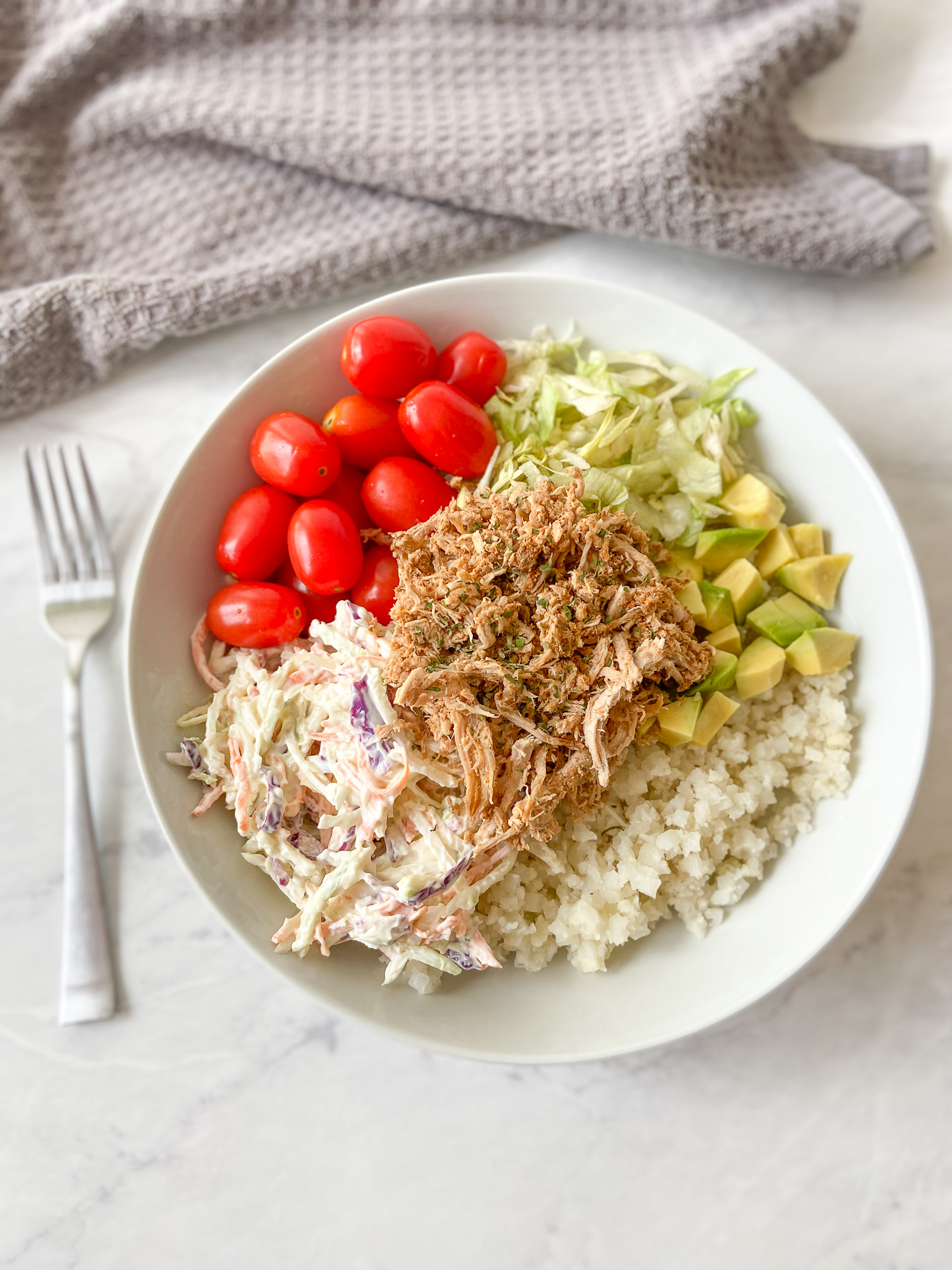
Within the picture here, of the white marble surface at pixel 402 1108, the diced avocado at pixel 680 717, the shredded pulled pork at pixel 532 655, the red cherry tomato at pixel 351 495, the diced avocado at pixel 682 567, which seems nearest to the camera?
the shredded pulled pork at pixel 532 655

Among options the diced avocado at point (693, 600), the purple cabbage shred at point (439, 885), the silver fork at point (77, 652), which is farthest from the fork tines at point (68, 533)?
the diced avocado at point (693, 600)

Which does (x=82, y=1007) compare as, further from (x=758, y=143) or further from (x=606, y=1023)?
(x=758, y=143)

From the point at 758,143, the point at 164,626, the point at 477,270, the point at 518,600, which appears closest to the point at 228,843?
the point at 164,626

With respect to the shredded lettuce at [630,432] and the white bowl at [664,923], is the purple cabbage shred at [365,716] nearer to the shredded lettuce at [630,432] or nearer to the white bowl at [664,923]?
the white bowl at [664,923]

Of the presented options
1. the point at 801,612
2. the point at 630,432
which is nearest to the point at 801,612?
the point at 801,612

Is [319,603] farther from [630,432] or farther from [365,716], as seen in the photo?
[630,432]

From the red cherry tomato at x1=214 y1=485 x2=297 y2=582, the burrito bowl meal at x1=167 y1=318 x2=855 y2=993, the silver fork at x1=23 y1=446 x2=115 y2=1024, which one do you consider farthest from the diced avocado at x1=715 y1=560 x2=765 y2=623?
the silver fork at x1=23 y1=446 x2=115 y2=1024

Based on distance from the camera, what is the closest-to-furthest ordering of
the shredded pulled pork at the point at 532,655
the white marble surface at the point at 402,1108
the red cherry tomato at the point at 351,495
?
the shredded pulled pork at the point at 532,655 < the red cherry tomato at the point at 351,495 < the white marble surface at the point at 402,1108
